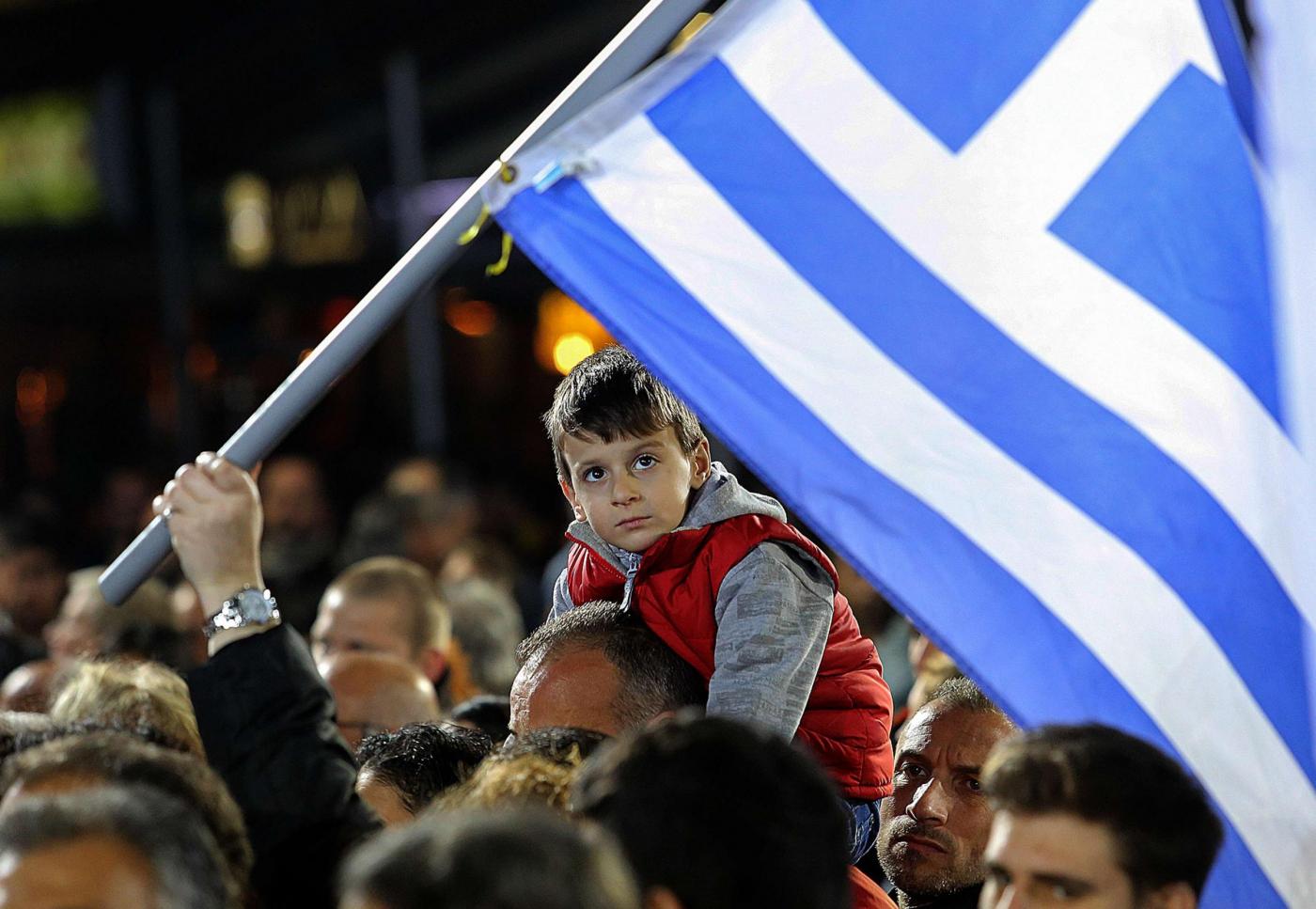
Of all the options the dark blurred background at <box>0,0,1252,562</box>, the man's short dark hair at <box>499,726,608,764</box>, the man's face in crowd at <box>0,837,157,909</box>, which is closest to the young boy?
the man's short dark hair at <box>499,726,608,764</box>

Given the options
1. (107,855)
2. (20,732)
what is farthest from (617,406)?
(107,855)

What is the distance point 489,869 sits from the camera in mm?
1921

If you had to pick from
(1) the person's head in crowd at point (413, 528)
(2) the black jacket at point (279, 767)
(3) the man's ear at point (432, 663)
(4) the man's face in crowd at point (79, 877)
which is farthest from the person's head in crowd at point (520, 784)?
(1) the person's head in crowd at point (413, 528)

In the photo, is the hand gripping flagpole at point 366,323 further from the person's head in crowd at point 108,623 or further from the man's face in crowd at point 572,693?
the person's head in crowd at point 108,623

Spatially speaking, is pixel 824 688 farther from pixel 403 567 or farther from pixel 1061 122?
pixel 403 567

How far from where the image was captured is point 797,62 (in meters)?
3.51

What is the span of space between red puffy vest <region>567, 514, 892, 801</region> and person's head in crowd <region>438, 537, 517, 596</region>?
5.42 meters

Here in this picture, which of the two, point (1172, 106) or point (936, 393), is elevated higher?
point (1172, 106)

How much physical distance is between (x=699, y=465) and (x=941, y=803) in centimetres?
94

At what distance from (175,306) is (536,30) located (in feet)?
10.8

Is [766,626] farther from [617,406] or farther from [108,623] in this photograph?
[108,623]

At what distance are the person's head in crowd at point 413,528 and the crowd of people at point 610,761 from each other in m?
4.65

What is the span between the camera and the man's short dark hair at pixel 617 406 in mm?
3945

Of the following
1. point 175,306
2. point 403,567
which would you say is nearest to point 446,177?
point 175,306
